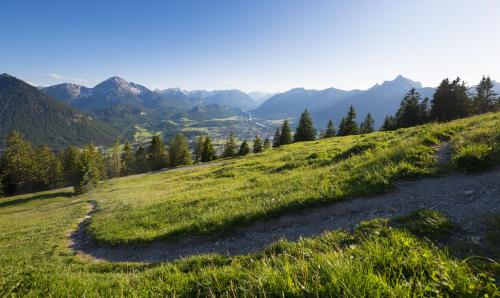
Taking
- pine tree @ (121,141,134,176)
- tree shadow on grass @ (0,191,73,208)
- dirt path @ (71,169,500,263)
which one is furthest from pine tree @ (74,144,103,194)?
dirt path @ (71,169,500,263)

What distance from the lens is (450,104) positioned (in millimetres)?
56406

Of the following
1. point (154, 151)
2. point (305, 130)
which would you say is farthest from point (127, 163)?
point (305, 130)

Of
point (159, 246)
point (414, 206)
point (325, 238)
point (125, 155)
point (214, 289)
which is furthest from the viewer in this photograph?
point (125, 155)

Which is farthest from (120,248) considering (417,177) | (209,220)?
(417,177)

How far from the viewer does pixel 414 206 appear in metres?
7.96

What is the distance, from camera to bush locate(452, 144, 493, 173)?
9.16 metres

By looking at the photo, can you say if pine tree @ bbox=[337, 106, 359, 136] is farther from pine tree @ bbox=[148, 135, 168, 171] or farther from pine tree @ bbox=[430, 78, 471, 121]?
pine tree @ bbox=[148, 135, 168, 171]

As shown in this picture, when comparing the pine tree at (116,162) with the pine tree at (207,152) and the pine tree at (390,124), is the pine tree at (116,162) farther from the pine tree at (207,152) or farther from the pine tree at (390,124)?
the pine tree at (390,124)

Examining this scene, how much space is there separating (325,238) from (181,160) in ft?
269

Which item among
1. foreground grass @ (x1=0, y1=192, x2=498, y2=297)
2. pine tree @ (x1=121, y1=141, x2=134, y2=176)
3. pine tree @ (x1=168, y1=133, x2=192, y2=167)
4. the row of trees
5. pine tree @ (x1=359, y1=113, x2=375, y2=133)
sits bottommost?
pine tree @ (x1=121, y1=141, x2=134, y2=176)

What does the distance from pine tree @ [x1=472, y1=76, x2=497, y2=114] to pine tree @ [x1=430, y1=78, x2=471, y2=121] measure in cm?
606

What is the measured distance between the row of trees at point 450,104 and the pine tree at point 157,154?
74.5 meters

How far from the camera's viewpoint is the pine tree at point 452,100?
55.2 metres

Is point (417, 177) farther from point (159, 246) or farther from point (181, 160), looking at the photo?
point (181, 160)
